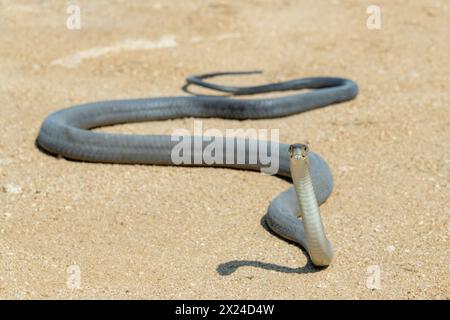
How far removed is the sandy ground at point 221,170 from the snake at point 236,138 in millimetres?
135

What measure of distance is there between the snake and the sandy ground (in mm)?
135

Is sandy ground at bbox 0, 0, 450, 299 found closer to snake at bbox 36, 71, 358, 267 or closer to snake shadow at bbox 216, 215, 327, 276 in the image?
snake shadow at bbox 216, 215, 327, 276

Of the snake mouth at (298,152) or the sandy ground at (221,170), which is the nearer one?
the snake mouth at (298,152)

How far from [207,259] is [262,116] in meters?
3.68

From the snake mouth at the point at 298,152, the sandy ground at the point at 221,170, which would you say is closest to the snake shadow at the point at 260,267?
the sandy ground at the point at 221,170

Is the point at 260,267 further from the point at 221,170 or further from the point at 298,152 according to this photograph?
the point at 221,170

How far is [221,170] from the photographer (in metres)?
7.96

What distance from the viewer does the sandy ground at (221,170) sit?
579 cm

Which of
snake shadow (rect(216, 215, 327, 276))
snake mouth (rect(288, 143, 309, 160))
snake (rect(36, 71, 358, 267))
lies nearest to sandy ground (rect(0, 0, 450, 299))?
snake shadow (rect(216, 215, 327, 276))

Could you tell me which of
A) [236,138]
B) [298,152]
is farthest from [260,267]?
[236,138]

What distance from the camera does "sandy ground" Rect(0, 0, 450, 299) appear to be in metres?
5.79

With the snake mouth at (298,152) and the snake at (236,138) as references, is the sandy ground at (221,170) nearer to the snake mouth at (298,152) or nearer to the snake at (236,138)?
the snake at (236,138)

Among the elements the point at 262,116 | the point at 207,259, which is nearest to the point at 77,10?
the point at 262,116
